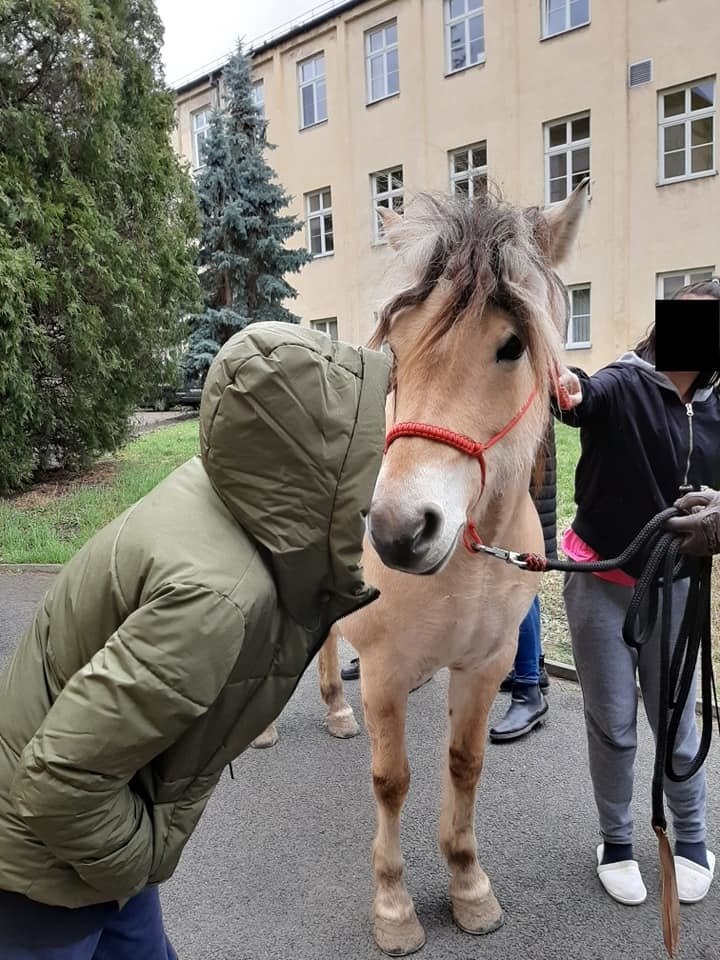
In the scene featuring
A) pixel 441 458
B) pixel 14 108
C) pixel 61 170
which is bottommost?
pixel 441 458

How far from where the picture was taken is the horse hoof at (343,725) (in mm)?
3660

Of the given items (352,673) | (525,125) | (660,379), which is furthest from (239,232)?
(660,379)

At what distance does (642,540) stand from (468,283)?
A: 2.61 ft

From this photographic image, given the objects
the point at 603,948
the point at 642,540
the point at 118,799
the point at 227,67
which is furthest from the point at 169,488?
the point at 227,67

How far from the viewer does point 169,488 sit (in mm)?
1363

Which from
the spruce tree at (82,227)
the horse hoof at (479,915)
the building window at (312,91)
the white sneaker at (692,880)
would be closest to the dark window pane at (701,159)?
the building window at (312,91)

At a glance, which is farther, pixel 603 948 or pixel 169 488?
pixel 603 948

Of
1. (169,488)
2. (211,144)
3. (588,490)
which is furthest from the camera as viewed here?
(211,144)

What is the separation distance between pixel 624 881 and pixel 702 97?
15.7 metres

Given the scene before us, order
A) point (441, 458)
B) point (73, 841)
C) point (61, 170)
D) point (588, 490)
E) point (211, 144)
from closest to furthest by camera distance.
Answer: point (73, 841) → point (441, 458) → point (588, 490) → point (61, 170) → point (211, 144)

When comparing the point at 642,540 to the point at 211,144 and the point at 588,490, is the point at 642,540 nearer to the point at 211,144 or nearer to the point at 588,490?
the point at 588,490

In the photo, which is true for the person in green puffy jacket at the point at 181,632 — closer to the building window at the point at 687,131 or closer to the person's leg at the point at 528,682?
the person's leg at the point at 528,682

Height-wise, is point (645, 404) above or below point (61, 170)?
below

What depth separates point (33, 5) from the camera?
7941 millimetres
